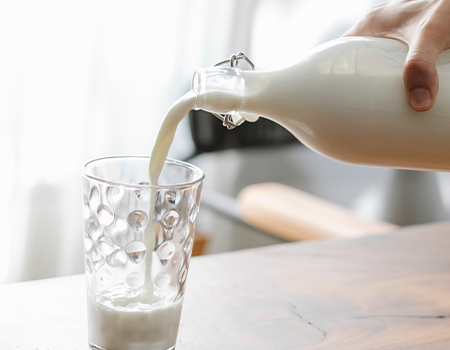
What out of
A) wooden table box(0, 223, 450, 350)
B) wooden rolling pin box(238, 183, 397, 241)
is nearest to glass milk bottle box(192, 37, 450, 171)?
wooden table box(0, 223, 450, 350)

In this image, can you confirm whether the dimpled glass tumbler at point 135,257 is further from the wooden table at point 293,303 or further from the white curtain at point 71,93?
the white curtain at point 71,93

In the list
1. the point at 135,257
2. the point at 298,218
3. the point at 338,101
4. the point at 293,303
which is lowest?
the point at 298,218

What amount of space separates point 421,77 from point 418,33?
0.06m

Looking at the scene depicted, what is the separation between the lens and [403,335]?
1.70 ft

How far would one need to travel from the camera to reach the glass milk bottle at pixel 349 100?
440 millimetres

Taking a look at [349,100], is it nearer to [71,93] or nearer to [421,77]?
[421,77]

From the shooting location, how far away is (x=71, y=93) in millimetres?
1697

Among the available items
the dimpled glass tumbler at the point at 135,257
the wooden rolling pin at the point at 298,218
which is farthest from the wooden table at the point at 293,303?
the wooden rolling pin at the point at 298,218

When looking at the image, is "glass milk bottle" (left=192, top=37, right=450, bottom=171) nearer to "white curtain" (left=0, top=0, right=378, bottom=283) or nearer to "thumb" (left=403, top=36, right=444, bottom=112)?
"thumb" (left=403, top=36, right=444, bottom=112)

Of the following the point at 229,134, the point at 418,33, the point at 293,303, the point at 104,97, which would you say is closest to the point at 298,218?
the point at 104,97

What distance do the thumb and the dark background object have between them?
1.79 metres

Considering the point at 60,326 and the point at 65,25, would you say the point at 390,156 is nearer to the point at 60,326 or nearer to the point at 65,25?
the point at 60,326

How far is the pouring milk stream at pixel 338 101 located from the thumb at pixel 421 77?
0.01 m

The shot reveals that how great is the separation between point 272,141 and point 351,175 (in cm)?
66
